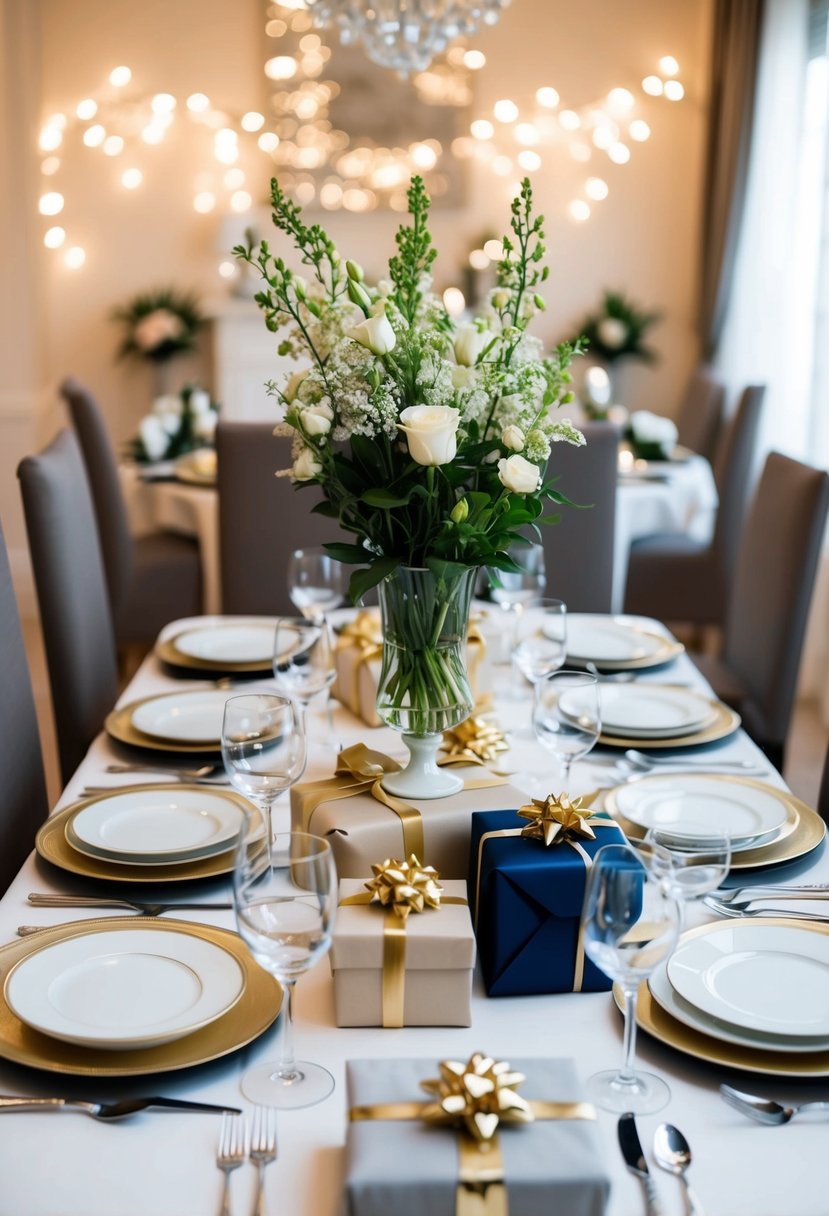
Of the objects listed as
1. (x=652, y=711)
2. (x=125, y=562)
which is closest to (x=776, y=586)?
(x=652, y=711)

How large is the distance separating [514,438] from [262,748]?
41 cm

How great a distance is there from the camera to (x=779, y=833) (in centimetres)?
146

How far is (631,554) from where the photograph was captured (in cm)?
406

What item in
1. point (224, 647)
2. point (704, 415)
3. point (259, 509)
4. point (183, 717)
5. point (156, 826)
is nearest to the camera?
point (156, 826)

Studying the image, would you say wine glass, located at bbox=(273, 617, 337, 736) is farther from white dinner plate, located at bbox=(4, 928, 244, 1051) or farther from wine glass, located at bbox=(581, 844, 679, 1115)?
wine glass, located at bbox=(581, 844, 679, 1115)

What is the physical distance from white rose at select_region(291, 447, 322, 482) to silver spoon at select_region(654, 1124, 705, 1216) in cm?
72

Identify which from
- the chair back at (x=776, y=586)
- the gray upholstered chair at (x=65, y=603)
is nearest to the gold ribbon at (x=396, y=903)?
the gray upholstered chair at (x=65, y=603)

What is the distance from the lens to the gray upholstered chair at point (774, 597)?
2.38 metres

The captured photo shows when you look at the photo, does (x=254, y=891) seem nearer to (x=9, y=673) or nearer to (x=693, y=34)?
(x=9, y=673)

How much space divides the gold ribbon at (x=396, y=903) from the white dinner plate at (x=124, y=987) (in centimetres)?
13

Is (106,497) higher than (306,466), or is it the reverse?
(306,466)

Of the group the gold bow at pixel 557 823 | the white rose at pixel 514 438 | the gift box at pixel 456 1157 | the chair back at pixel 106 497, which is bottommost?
the chair back at pixel 106 497

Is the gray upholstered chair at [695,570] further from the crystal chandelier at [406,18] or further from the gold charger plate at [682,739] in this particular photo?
the gold charger plate at [682,739]

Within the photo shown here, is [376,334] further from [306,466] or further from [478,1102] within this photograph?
[478,1102]
